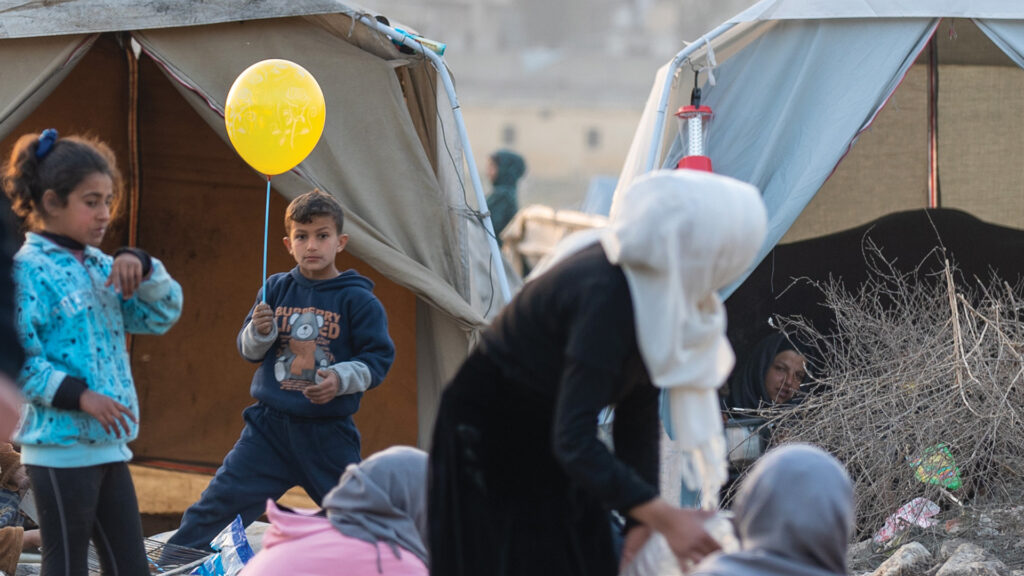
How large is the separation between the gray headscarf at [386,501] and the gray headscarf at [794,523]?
35.0 inches

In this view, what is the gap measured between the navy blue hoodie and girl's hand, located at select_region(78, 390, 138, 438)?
110cm

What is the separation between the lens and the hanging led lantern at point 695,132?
4852mm

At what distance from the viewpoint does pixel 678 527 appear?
81.7 inches

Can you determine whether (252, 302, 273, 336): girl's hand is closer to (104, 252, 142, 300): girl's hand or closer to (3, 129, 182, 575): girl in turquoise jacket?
(3, 129, 182, 575): girl in turquoise jacket

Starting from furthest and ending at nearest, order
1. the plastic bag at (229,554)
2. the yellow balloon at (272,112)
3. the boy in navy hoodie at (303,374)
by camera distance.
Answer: the yellow balloon at (272,112), the boy in navy hoodie at (303,374), the plastic bag at (229,554)

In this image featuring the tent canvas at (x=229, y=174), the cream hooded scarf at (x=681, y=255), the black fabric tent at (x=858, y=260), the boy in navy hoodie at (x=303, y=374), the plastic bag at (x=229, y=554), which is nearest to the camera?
the cream hooded scarf at (x=681, y=255)

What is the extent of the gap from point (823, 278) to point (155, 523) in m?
3.52

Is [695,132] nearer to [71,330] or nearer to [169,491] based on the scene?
[71,330]

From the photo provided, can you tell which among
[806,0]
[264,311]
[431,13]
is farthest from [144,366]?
[431,13]

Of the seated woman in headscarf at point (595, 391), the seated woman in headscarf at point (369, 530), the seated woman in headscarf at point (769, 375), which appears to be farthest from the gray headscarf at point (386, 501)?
the seated woman in headscarf at point (769, 375)

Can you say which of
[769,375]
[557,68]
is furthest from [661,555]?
[557,68]

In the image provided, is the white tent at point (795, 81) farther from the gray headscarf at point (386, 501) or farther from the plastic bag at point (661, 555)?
the plastic bag at point (661, 555)

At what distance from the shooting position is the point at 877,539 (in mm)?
4289

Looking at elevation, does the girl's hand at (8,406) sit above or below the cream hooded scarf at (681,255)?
below
